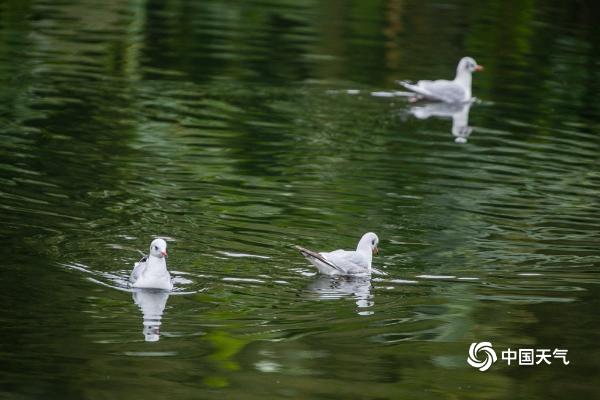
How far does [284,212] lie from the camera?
16.8 m

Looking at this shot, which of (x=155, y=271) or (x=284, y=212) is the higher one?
(x=155, y=271)

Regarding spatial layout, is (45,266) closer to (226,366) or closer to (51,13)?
(226,366)

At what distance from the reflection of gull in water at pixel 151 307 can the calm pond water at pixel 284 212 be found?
4 centimetres

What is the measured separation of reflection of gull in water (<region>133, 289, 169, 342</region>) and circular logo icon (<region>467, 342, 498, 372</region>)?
8.83 feet

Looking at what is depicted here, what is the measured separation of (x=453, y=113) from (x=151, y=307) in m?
12.4

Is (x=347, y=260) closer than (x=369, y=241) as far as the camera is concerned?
Yes

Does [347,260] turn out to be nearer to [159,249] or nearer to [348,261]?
[348,261]

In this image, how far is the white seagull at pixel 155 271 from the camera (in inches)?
517

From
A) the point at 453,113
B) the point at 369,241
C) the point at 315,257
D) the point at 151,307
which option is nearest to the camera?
the point at 151,307

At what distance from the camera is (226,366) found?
454 inches

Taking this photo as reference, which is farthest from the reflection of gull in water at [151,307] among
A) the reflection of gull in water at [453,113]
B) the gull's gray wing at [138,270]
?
the reflection of gull in water at [453,113]

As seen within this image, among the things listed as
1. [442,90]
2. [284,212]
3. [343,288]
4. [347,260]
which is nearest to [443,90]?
[442,90]

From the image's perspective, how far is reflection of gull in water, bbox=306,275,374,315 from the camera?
13672mm

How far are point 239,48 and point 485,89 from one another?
516 cm
